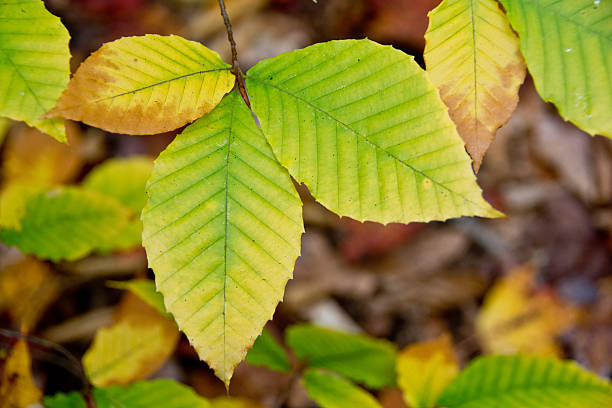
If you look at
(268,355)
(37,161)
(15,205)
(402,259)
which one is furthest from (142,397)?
(402,259)

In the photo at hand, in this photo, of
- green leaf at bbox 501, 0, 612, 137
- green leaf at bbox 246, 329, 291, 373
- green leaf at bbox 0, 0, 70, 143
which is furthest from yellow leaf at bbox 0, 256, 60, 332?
green leaf at bbox 501, 0, 612, 137

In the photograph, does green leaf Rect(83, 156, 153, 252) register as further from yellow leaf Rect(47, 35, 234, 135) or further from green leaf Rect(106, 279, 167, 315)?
yellow leaf Rect(47, 35, 234, 135)

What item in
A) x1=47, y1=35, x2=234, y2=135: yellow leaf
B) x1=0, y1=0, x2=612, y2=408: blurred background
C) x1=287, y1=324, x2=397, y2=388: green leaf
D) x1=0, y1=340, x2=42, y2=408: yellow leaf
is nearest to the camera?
x1=47, y1=35, x2=234, y2=135: yellow leaf

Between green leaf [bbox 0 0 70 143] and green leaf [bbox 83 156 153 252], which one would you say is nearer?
green leaf [bbox 0 0 70 143]

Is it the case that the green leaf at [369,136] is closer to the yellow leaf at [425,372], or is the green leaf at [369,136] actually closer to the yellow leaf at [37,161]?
the yellow leaf at [425,372]

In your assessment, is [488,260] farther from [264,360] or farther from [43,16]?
[43,16]
